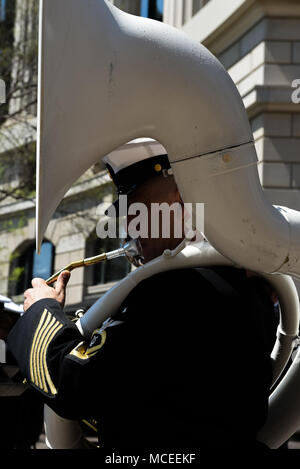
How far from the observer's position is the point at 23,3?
57.8ft

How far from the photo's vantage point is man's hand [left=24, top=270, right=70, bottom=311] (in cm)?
218

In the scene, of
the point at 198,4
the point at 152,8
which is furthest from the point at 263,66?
the point at 152,8

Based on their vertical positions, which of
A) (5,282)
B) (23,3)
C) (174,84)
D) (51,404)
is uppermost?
(23,3)

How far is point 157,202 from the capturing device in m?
2.33

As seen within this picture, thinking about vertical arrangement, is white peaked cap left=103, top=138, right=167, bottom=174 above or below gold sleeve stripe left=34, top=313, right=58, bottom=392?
above

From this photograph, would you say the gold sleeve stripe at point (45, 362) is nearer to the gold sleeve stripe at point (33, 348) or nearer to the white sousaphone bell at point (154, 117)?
the gold sleeve stripe at point (33, 348)

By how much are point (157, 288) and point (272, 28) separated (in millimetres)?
10700

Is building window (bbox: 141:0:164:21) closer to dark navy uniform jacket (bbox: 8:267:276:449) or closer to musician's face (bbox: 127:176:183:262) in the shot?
musician's face (bbox: 127:176:183:262)

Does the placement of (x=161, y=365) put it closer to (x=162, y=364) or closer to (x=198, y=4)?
(x=162, y=364)

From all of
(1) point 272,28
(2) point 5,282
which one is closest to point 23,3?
(2) point 5,282

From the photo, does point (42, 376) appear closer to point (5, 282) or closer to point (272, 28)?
point (272, 28)

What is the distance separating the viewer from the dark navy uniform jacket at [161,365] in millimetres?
Answer: 1979
